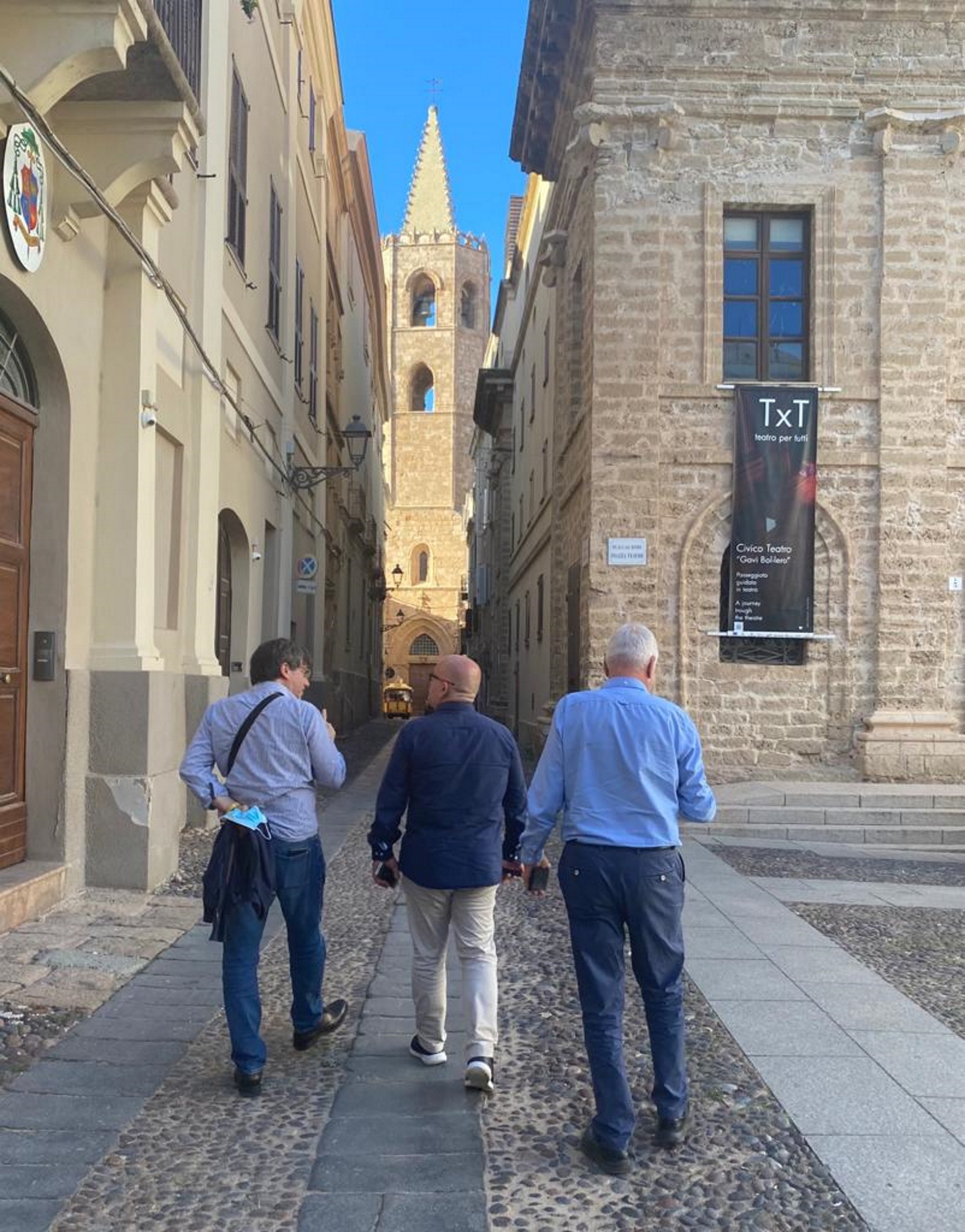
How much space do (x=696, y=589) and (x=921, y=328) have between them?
4.07m

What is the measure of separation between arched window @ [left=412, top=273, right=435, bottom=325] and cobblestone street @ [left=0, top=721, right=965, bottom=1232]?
70085 millimetres

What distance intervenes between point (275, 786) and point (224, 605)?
8.11 meters

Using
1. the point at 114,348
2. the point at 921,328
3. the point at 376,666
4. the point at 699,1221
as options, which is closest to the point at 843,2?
the point at 921,328

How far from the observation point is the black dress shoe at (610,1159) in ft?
11.2

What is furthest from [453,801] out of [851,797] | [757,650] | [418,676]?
[418,676]

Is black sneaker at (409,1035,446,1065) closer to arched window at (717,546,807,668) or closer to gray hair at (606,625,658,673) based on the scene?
gray hair at (606,625,658,673)

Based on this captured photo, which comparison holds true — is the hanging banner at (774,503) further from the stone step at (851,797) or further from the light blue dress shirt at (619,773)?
the light blue dress shirt at (619,773)

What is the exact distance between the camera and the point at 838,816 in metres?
11.2

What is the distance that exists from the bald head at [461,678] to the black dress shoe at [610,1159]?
5.37 ft

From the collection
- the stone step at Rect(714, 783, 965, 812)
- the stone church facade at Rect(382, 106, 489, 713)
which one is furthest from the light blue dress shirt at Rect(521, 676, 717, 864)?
the stone church facade at Rect(382, 106, 489, 713)

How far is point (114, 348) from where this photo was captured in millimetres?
7508

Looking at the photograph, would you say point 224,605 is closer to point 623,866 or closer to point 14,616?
point 14,616

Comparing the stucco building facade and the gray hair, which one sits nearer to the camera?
the gray hair

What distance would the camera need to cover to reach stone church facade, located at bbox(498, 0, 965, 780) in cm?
1286
